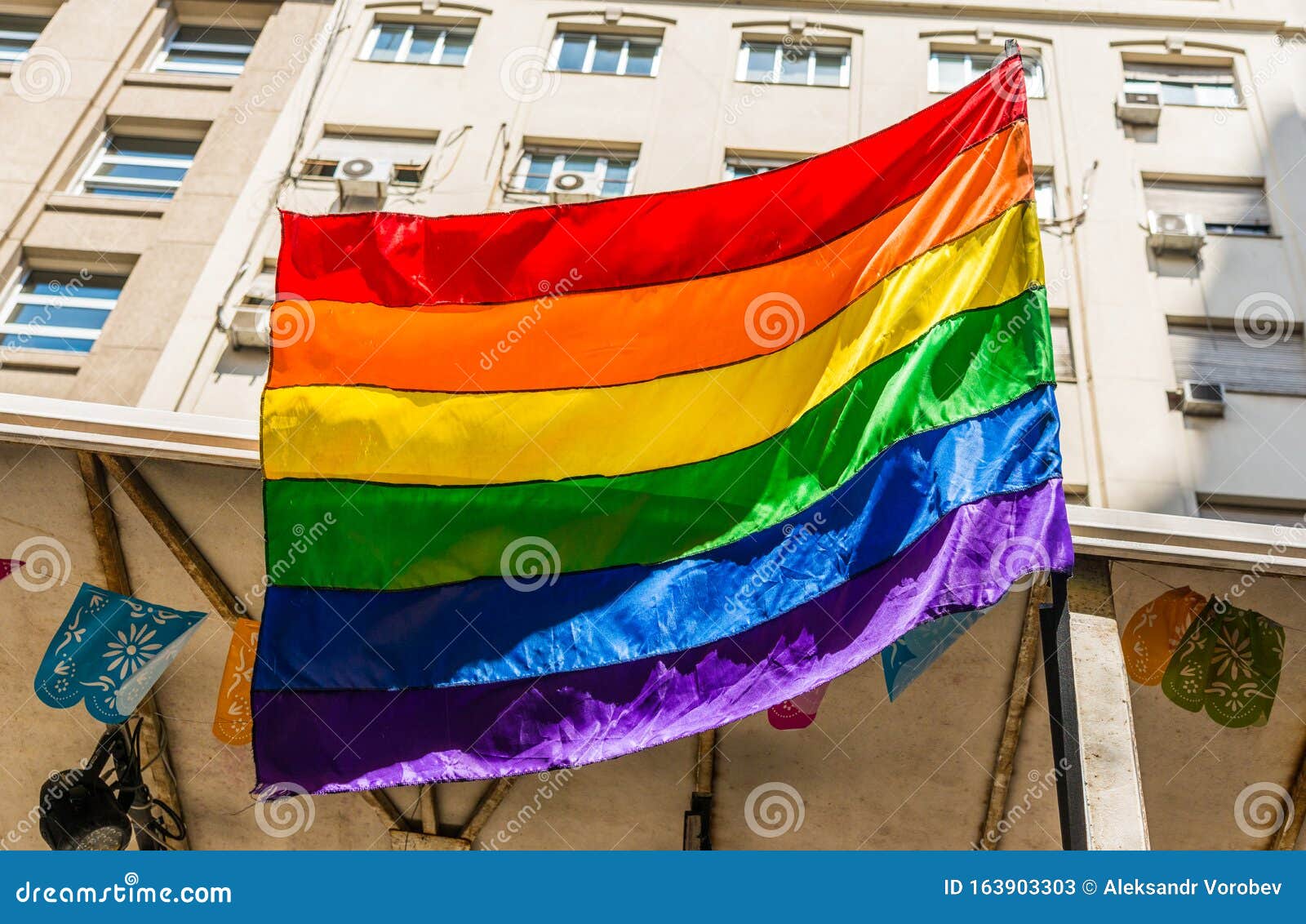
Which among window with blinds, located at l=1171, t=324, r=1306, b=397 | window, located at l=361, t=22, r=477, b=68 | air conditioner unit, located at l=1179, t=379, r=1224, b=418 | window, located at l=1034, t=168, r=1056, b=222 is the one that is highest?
window, located at l=361, t=22, r=477, b=68

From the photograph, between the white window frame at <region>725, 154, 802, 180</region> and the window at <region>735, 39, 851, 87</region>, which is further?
the window at <region>735, 39, 851, 87</region>

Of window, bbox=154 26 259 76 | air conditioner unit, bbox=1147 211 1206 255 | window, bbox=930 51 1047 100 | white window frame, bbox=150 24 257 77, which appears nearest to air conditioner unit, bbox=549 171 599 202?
window, bbox=930 51 1047 100

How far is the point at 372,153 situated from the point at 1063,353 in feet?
27.9

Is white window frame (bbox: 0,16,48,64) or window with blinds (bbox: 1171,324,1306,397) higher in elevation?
white window frame (bbox: 0,16,48,64)

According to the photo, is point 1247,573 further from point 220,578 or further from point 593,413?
point 220,578

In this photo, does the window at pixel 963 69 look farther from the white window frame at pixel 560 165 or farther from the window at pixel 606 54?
the white window frame at pixel 560 165

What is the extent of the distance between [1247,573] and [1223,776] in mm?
2165

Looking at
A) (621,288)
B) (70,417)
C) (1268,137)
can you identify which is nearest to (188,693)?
(70,417)

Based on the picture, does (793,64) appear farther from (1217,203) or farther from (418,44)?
(1217,203)

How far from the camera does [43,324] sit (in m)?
13.8

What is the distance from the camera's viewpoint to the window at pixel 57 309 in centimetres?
1360

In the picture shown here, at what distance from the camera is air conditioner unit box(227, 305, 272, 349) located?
12852mm

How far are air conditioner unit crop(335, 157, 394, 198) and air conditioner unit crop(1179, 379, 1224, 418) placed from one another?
8973mm

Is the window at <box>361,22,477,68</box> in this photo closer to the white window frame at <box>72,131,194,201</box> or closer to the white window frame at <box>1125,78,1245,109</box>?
the white window frame at <box>72,131,194,201</box>
